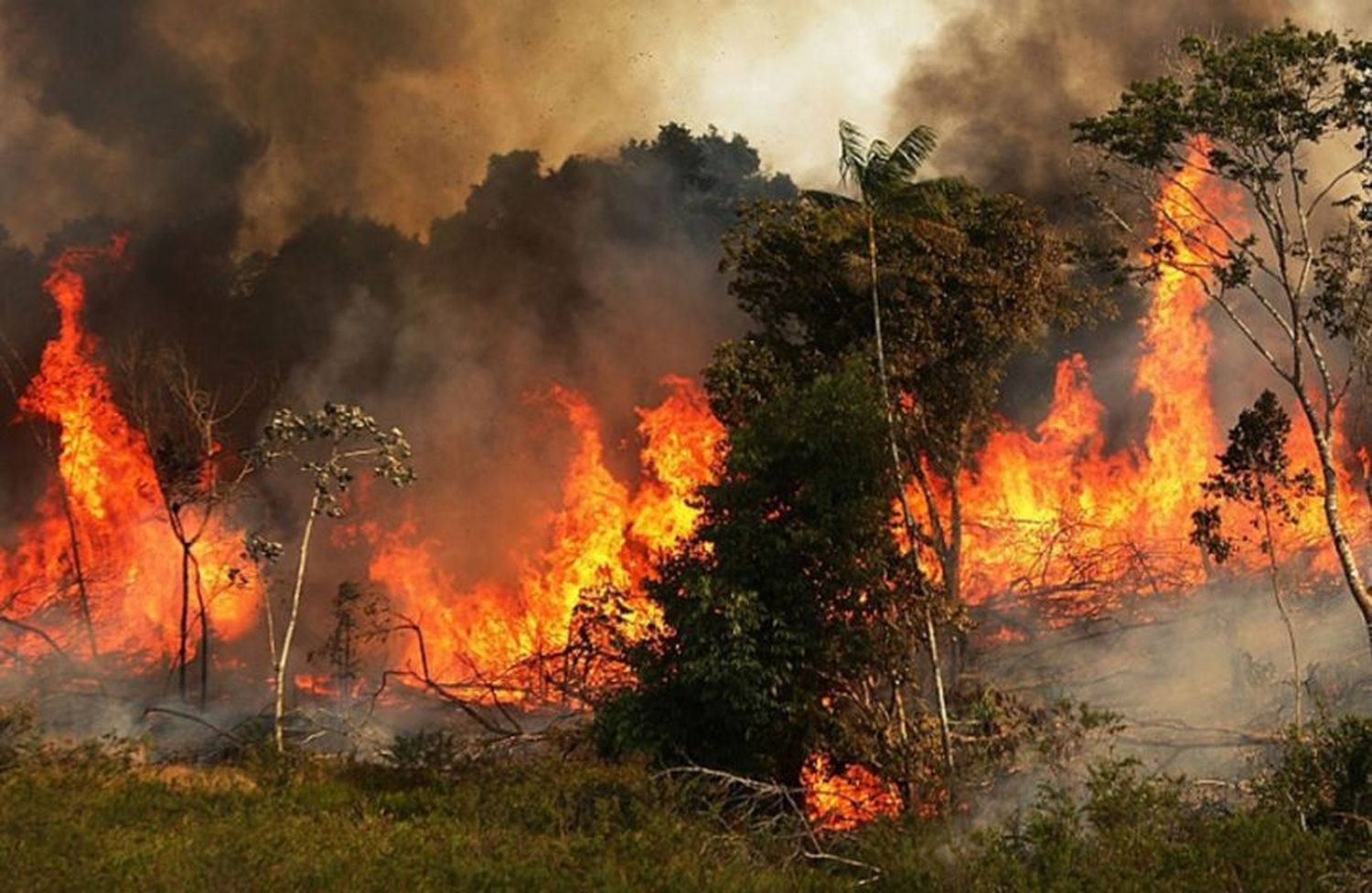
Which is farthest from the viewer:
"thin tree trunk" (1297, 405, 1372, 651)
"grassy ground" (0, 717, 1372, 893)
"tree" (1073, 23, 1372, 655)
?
"tree" (1073, 23, 1372, 655)

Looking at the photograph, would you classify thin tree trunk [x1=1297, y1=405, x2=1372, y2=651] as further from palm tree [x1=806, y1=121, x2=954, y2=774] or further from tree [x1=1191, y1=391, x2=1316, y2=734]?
palm tree [x1=806, y1=121, x2=954, y2=774]

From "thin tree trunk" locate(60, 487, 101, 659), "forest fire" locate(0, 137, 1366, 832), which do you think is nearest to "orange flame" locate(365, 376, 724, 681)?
"forest fire" locate(0, 137, 1366, 832)

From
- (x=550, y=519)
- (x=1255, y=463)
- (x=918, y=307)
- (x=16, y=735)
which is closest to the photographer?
(x=16, y=735)

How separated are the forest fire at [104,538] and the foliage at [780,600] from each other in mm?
21120

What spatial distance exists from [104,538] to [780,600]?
26635mm

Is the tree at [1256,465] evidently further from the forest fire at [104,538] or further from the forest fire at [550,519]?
the forest fire at [104,538]

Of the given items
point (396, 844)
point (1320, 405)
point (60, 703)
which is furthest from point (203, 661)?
point (1320, 405)

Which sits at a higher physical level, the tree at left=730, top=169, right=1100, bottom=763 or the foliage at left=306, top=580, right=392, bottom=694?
the tree at left=730, top=169, right=1100, bottom=763

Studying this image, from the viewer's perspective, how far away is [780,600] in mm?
17734

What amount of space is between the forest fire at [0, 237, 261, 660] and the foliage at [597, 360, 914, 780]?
2112cm

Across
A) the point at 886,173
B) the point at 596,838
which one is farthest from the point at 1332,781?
the point at 886,173

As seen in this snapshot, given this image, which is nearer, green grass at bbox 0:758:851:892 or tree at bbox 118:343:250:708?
green grass at bbox 0:758:851:892

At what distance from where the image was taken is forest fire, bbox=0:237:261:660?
34.2m

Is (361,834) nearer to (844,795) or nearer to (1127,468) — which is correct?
(844,795)
